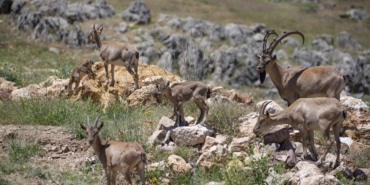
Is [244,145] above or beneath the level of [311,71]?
beneath

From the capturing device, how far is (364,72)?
4419 centimetres

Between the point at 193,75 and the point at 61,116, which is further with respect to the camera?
the point at 193,75

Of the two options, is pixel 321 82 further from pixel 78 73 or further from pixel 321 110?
pixel 78 73

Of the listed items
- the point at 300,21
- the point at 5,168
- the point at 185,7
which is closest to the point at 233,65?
the point at 185,7

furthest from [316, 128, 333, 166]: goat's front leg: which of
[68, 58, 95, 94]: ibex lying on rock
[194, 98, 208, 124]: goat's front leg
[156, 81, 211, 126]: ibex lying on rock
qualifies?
[68, 58, 95, 94]: ibex lying on rock

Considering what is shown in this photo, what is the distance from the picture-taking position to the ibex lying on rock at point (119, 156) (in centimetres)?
897

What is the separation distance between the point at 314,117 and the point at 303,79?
2.71 metres

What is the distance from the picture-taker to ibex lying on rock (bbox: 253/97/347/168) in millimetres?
10398

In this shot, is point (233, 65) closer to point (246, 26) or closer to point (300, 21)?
point (246, 26)

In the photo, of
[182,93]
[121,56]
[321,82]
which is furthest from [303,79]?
[121,56]

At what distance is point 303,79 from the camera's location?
13.1 metres

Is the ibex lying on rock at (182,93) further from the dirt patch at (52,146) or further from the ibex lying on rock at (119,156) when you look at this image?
the ibex lying on rock at (119,156)

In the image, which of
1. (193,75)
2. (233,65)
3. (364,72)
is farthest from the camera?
(364,72)

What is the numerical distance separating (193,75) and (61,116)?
4.32 metres
